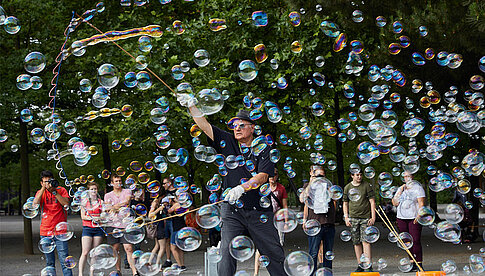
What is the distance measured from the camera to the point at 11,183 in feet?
179

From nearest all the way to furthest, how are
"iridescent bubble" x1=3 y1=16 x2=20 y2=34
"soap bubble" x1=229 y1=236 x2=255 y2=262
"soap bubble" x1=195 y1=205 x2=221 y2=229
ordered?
"soap bubble" x1=229 y1=236 x2=255 y2=262
"soap bubble" x1=195 y1=205 x2=221 y2=229
"iridescent bubble" x1=3 y1=16 x2=20 y2=34

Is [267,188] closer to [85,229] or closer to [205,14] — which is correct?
[85,229]

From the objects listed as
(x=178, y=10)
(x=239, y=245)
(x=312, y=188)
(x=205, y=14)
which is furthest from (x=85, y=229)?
(x=178, y=10)

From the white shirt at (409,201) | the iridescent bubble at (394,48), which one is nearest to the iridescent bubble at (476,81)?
the iridescent bubble at (394,48)

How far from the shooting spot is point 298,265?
638cm

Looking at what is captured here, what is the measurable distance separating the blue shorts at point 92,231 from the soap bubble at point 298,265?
13.2ft

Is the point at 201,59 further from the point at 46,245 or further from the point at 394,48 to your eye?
the point at 394,48

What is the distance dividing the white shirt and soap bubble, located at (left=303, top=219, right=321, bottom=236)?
2031mm

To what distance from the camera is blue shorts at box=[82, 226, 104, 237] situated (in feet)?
30.8

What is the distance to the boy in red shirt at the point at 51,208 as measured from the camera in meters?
8.77

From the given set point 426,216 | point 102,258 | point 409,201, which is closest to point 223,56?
point 409,201

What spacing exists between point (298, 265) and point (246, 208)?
0.92 m

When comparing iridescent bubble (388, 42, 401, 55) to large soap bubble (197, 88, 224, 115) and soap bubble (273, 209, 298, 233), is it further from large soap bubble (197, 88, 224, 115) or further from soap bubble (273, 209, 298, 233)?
soap bubble (273, 209, 298, 233)

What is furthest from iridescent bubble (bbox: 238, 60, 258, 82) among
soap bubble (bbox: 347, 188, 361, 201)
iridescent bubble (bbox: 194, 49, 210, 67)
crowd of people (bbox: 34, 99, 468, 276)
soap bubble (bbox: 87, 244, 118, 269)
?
soap bubble (bbox: 347, 188, 361, 201)
